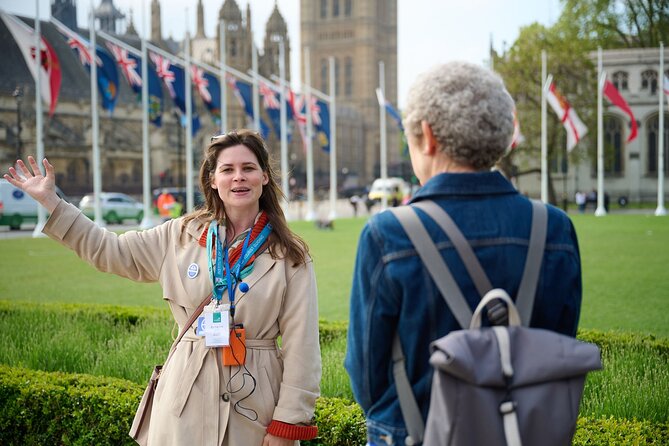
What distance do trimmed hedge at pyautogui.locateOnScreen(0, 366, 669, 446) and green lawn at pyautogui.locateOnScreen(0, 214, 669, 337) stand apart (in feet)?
16.1

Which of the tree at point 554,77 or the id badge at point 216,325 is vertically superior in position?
the tree at point 554,77

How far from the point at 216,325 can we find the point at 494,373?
1.40 meters

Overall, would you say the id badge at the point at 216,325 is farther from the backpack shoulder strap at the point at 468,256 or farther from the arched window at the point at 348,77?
the arched window at the point at 348,77

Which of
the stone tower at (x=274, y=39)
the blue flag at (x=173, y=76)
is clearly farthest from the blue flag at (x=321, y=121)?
the stone tower at (x=274, y=39)

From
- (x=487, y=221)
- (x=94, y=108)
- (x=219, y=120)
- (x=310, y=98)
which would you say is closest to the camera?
(x=487, y=221)

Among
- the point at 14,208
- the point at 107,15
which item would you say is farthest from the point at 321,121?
the point at 107,15

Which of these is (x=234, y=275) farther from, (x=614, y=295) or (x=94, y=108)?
(x=94, y=108)

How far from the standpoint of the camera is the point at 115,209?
3709 centimetres

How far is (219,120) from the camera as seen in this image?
3100 centimetres

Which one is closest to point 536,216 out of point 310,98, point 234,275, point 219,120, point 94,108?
point 234,275

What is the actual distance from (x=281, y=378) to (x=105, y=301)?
9.60 metres

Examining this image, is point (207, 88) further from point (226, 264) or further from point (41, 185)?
point (226, 264)

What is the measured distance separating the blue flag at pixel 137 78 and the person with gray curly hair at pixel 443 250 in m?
25.5

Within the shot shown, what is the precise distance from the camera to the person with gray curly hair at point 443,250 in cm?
201
